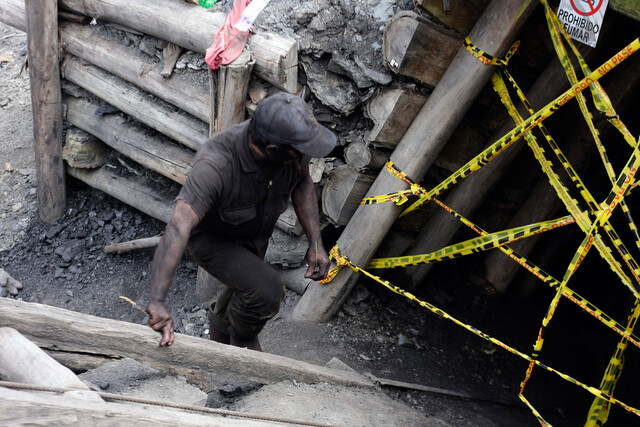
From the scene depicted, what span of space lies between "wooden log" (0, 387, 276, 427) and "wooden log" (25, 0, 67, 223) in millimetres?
4865

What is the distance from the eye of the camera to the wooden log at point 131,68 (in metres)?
5.52

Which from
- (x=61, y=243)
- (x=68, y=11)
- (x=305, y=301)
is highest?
(x=68, y=11)

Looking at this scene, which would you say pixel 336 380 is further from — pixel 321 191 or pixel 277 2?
pixel 277 2

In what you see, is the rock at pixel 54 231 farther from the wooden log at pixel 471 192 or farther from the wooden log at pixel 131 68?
the wooden log at pixel 471 192

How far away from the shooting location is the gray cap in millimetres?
3293

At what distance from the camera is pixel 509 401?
5.20 meters

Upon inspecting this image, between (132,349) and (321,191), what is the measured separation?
2.53 m

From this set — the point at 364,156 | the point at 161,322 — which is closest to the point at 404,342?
the point at 364,156

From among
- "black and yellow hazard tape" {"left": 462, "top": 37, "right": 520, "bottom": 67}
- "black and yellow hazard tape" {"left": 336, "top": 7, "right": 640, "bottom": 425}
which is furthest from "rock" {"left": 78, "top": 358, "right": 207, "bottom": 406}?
"black and yellow hazard tape" {"left": 462, "top": 37, "right": 520, "bottom": 67}

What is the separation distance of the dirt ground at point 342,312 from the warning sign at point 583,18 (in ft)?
8.51

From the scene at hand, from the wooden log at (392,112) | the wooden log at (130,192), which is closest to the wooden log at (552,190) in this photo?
the wooden log at (392,112)

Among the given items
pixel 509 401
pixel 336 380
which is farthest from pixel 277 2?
pixel 509 401

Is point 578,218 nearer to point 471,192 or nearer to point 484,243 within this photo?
point 484,243

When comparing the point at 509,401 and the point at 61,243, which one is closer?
the point at 509,401
